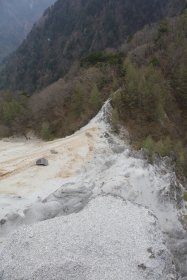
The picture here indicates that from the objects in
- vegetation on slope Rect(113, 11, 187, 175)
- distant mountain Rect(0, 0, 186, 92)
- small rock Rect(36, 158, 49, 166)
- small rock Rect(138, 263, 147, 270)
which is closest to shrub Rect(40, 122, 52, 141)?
vegetation on slope Rect(113, 11, 187, 175)

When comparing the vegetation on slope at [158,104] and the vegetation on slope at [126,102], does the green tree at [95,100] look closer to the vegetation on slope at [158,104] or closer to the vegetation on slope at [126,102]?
the vegetation on slope at [126,102]

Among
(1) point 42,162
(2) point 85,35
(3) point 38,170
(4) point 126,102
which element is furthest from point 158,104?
(2) point 85,35

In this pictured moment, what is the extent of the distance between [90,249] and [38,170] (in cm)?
1188

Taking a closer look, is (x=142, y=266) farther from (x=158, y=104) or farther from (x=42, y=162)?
(x=158, y=104)

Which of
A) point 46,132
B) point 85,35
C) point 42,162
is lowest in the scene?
point 42,162

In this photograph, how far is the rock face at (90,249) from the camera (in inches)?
802

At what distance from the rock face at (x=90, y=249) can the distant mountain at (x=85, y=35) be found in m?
128

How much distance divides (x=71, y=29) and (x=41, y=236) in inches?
6683

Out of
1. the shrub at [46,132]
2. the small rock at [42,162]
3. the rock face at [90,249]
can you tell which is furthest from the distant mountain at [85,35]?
Answer: the rock face at [90,249]

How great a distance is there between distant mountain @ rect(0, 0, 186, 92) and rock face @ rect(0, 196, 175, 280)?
420 feet

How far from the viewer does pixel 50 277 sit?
20.0 meters

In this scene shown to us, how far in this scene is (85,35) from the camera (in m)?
169

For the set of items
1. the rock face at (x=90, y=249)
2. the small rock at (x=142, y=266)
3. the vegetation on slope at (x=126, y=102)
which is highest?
the vegetation on slope at (x=126, y=102)

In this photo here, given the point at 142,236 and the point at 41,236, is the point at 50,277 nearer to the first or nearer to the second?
the point at 41,236
